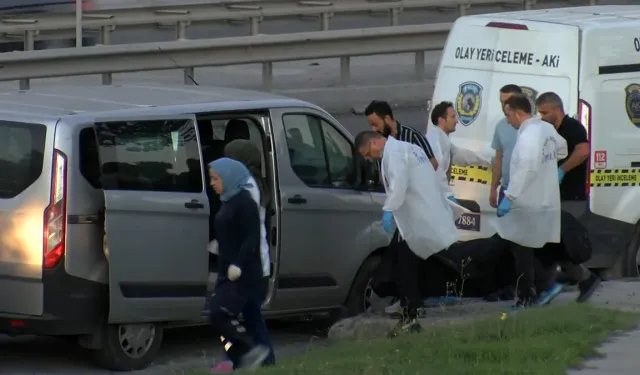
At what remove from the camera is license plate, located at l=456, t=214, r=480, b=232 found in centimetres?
1182

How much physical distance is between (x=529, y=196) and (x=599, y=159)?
4.46 ft

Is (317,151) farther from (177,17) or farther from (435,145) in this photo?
(177,17)

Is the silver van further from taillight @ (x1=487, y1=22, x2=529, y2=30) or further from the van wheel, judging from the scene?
taillight @ (x1=487, y1=22, x2=529, y2=30)

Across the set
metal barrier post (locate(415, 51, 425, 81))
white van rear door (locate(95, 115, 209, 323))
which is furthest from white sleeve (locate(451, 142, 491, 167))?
metal barrier post (locate(415, 51, 425, 81))

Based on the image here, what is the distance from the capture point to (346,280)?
1059 centimetres

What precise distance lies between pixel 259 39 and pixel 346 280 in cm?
753

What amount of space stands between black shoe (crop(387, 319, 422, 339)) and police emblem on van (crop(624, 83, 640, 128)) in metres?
3.15

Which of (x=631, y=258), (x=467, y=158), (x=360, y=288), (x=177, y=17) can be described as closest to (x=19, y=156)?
(x=360, y=288)

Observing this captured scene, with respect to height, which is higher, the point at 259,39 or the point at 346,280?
the point at 259,39

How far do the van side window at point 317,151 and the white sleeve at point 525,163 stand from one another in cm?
118

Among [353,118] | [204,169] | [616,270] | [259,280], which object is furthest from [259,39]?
[259,280]

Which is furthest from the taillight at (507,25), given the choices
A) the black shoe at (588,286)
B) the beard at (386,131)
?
the black shoe at (588,286)

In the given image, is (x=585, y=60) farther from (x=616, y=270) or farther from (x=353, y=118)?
(x=353, y=118)

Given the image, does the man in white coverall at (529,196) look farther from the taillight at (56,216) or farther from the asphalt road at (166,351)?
the taillight at (56,216)
